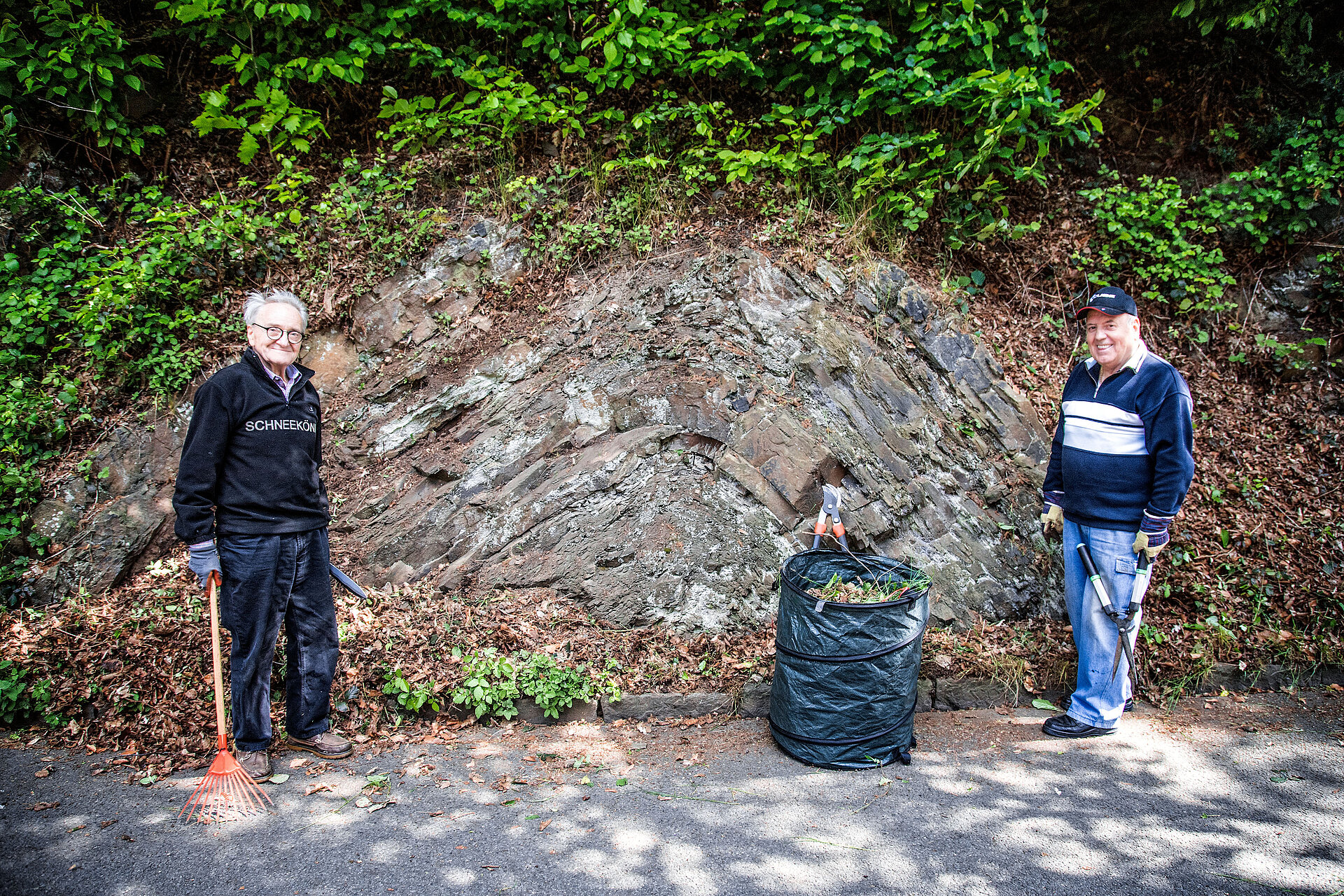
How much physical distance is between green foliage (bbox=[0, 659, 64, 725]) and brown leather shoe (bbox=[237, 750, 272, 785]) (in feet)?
4.26

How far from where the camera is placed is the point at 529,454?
4.70 m

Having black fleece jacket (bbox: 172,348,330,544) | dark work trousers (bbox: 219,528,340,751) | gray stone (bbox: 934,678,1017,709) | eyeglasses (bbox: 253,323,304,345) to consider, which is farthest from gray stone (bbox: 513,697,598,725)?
eyeglasses (bbox: 253,323,304,345)

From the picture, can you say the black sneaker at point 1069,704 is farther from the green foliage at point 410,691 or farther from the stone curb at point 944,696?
the green foliage at point 410,691

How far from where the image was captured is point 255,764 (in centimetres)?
321

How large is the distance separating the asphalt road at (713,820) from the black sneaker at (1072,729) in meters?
0.05

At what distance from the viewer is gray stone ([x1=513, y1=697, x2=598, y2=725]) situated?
3.77 meters

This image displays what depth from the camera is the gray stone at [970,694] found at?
4.01m

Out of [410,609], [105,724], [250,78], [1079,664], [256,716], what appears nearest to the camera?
[256,716]

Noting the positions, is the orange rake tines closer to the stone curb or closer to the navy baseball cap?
the stone curb

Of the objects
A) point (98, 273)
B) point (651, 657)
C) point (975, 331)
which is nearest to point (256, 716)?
point (651, 657)

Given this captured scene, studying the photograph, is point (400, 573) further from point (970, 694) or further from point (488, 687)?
point (970, 694)

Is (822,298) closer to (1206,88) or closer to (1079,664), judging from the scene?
(1079,664)

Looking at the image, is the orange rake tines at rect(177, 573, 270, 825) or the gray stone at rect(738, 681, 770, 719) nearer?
the orange rake tines at rect(177, 573, 270, 825)

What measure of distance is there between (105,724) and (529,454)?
2.67 metres
